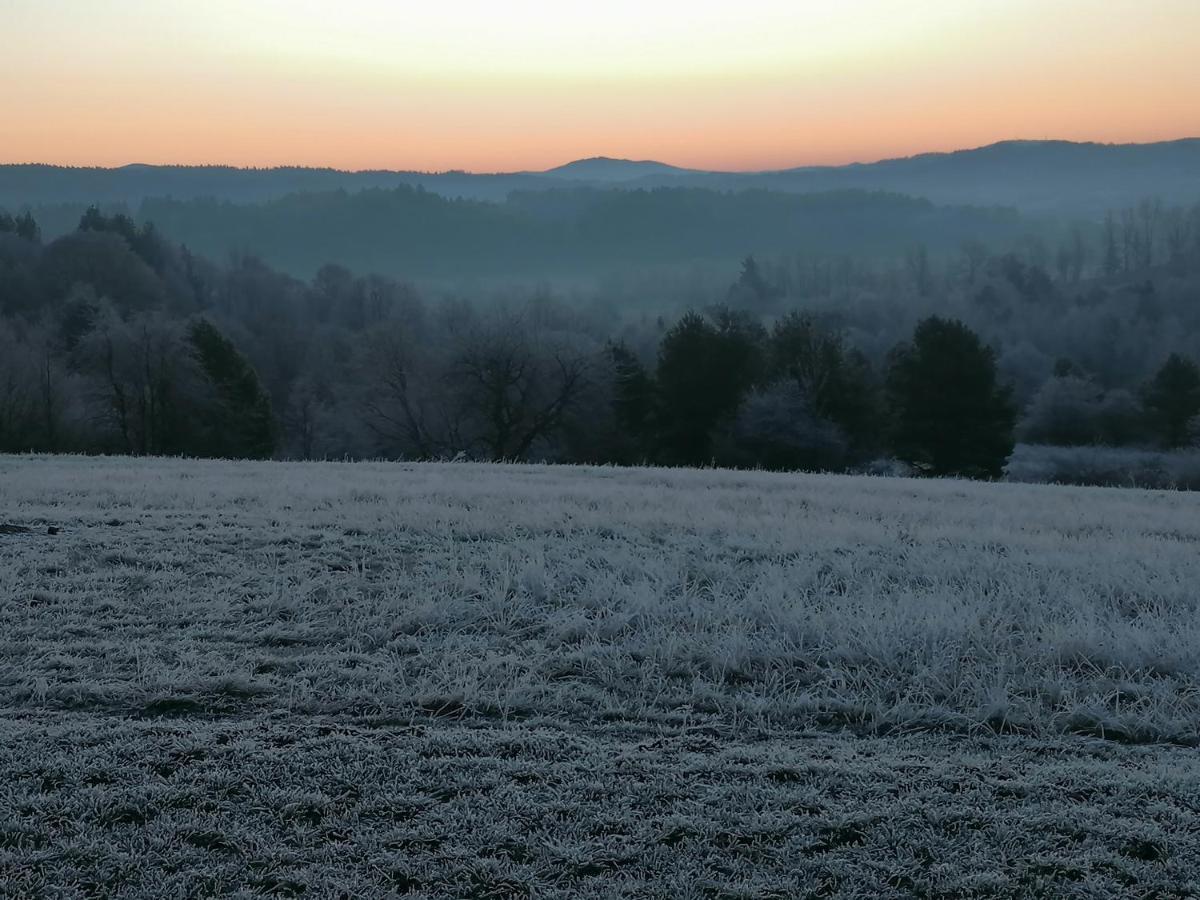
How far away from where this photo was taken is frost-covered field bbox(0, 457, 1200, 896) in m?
3.78

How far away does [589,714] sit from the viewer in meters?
5.43

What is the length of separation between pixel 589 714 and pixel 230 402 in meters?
40.7

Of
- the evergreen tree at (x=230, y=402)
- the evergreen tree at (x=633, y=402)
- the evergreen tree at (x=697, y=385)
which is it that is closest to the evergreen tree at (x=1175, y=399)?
the evergreen tree at (x=697, y=385)

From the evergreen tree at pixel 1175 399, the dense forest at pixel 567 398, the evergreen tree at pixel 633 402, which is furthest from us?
the evergreen tree at pixel 1175 399

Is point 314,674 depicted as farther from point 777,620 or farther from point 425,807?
point 777,620

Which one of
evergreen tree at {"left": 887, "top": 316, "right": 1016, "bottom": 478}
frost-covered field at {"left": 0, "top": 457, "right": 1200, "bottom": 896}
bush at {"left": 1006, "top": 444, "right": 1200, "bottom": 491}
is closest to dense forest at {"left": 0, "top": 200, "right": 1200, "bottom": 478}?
evergreen tree at {"left": 887, "top": 316, "right": 1016, "bottom": 478}

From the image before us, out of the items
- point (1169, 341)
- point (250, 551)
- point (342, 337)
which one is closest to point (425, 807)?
point (250, 551)

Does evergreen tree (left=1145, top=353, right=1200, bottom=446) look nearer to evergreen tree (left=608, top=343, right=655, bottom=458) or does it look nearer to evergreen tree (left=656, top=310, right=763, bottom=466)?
evergreen tree (left=656, top=310, right=763, bottom=466)

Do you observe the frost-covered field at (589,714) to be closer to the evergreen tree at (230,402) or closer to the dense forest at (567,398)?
the dense forest at (567,398)

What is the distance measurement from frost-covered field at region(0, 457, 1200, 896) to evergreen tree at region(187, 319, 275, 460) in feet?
108

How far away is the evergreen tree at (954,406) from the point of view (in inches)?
1511

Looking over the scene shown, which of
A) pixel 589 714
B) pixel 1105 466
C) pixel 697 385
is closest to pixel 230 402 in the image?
pixel 697 385

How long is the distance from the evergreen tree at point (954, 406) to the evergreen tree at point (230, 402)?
92.9 feet

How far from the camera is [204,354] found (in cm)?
4253
